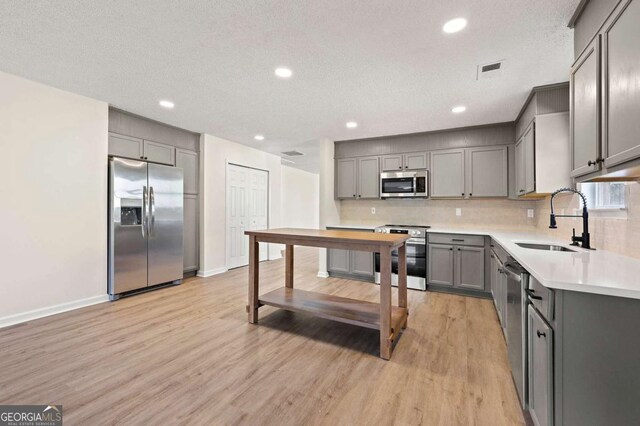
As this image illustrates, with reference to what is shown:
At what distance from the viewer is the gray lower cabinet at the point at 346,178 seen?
5.25 metres

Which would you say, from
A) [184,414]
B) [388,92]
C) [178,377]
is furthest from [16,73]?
[388,92]

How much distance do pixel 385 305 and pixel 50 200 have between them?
3814 millimetres

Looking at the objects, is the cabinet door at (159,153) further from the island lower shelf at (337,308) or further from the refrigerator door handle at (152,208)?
the island lower shelf at (337,308)

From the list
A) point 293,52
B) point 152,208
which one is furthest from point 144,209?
point 293,52

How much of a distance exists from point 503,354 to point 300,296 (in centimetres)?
199

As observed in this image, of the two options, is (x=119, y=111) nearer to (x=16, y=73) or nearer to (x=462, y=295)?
(x=16, y=73)

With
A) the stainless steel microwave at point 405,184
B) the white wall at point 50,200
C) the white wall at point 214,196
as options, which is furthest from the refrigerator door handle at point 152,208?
the stainless steel microwave at point 405,184

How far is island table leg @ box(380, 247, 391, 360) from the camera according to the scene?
2344 millimetres

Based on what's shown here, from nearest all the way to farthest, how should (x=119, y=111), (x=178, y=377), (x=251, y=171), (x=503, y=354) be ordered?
(x=178, y=377)
(x=503, y=354)
(x=119, y=111)
(x=251, y=171)

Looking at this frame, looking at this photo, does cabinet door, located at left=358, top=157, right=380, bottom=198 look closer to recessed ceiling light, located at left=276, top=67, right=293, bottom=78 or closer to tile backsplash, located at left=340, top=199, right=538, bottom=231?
tile backsplash, located at left=340, top=199, right=538, bottom=231

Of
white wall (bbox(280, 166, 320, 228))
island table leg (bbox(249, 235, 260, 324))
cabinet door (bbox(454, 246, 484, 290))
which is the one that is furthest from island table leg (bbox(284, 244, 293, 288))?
white wall (bbox(280, 166, 320, 228))

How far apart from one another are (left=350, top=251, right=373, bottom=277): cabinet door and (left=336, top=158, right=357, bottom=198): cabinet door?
1.16 m

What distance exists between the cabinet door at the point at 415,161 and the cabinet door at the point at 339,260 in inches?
72.4

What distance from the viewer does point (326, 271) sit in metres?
5.05
